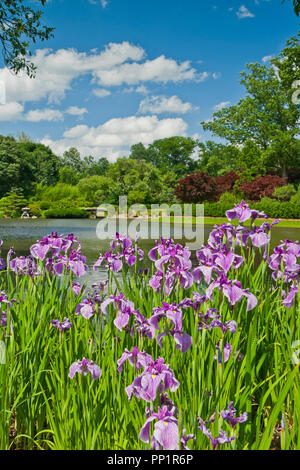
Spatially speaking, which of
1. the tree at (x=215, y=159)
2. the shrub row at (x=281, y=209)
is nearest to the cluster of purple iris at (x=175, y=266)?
the shrub row at (x=281, y=209)

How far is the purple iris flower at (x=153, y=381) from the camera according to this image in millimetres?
1256

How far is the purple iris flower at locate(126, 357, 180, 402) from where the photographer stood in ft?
4.12

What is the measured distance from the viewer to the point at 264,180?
2788cm

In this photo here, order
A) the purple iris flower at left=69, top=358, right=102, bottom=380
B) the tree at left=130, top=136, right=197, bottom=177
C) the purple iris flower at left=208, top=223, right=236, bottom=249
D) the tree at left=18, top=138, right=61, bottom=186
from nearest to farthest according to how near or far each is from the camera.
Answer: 1. the purple iris flower at left=69, top=358, right=102, bottom=380
2. the purple iris flower at left=208, top=223, right=236, bottom=249
3. the tree at left=18, top=138, right=61, bottom=186
4. the tree at left=130, top=136, right=197, bottom=177

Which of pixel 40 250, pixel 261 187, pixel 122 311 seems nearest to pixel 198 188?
pixel 261 187

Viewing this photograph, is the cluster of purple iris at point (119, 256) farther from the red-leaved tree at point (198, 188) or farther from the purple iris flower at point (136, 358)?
the red-leaved tree at point (198, 188)

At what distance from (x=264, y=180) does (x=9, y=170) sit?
29.5 metres

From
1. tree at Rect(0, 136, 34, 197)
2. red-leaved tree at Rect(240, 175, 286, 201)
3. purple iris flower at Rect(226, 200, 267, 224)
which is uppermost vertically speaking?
tree at Rect(0, 136, 34, 197)

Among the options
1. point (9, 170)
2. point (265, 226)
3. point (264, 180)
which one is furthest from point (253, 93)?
point (265, 226)

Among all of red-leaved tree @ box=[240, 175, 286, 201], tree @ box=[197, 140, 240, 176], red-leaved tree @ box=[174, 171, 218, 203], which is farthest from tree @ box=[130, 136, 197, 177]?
red-leaved tree @ box=[240, 175, 286, 201]

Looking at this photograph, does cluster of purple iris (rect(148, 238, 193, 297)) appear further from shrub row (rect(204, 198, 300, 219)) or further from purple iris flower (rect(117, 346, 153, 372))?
shrub row (rect(204, 198, 300, 219))

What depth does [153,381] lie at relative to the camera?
49.7 inches
